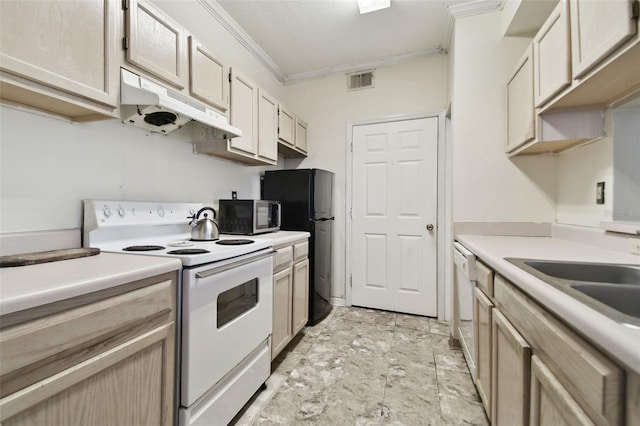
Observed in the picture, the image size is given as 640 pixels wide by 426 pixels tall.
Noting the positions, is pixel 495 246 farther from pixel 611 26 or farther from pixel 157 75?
pixel 157 75

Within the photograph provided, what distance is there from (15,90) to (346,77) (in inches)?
109

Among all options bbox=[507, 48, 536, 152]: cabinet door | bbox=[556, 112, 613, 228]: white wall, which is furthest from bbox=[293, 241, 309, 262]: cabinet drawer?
bbox=[556, 112, 613, 228]: white wall

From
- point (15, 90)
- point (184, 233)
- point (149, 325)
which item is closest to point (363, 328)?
point (184, 233)

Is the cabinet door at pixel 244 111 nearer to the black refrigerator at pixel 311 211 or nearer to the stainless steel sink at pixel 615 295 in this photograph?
the black refrigerator at pixel 311 211

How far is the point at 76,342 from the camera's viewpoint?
2.40 feet

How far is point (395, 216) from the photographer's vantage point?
288 centimetres

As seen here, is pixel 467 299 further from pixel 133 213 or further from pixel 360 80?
pixel 360 80

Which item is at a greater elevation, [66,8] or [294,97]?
[294,97]

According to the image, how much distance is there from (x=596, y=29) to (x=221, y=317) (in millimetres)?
2022

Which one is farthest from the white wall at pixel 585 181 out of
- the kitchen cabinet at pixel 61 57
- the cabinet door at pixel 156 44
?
the kitchen cabinet at pixel 61 57

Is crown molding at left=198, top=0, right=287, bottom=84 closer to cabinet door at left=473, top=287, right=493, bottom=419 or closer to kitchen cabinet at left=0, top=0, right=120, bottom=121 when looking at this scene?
kitchen cabinet at left=0, top=0, right=120, bottom=121

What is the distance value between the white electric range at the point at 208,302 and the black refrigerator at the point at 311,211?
84cm

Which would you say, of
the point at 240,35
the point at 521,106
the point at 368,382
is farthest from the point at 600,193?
the point at 240,35

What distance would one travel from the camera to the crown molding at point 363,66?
2748 millimetres
